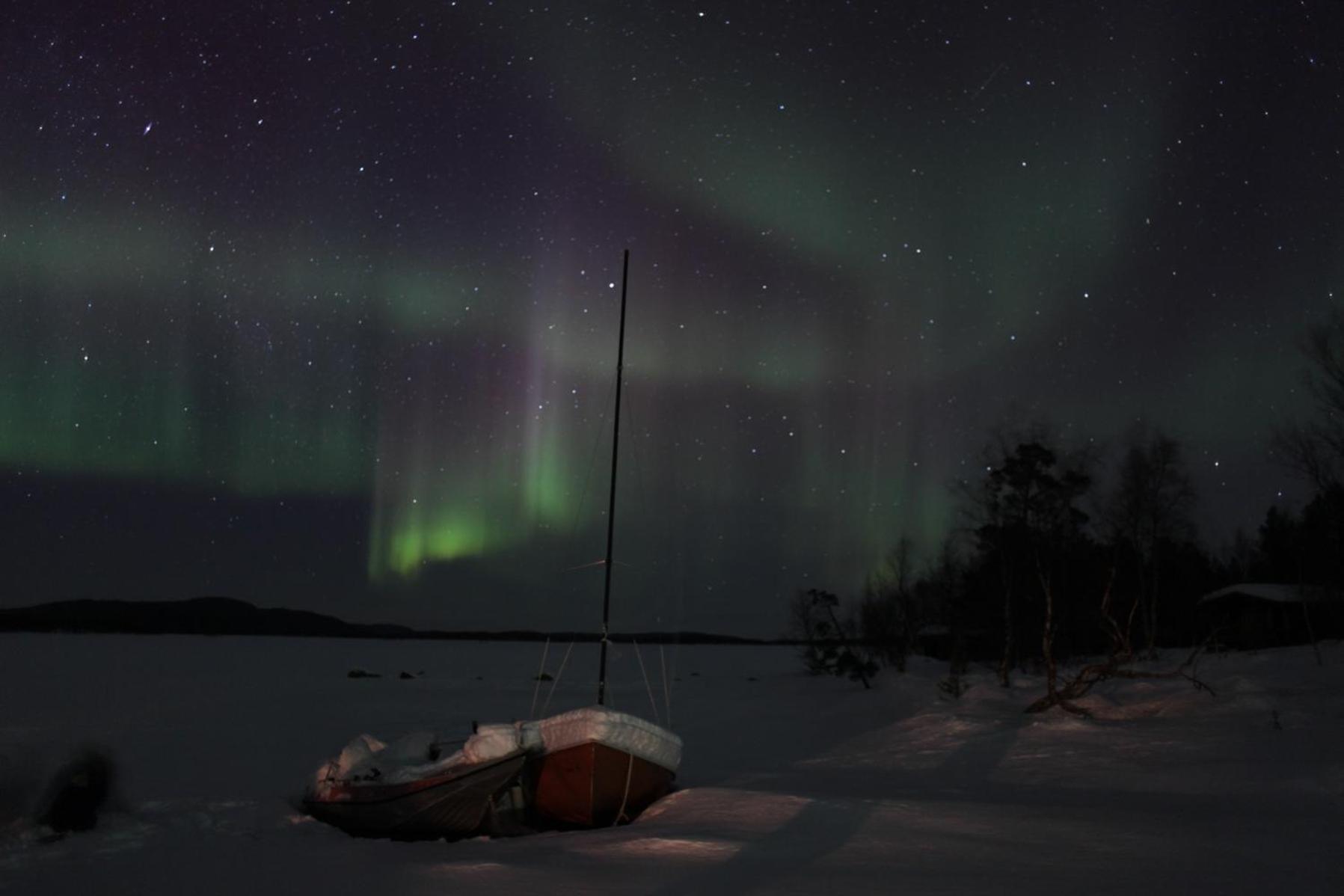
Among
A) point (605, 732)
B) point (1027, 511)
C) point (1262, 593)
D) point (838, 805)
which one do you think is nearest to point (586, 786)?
point (605, 732)

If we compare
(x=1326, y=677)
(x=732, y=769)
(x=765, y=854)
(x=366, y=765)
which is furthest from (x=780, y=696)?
(x=765, y=854)

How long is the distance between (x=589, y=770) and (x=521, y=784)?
110cm

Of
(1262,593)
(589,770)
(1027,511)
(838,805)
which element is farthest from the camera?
(1262,593)

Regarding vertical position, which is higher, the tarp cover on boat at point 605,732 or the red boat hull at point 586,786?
the tarp cover on boat at point 605,732

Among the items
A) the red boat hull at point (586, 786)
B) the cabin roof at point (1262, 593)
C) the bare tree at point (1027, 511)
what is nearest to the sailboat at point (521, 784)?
the red boat hull at point (586, 786)

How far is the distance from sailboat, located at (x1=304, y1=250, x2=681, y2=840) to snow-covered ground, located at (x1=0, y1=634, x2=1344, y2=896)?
18.4 inches

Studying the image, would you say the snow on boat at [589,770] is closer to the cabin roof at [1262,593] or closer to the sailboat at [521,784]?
the sailboat at [521,784]

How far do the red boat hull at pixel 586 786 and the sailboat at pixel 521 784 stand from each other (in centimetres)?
1

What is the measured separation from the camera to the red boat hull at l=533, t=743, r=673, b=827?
1536 cm

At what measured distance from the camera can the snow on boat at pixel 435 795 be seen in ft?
49.0

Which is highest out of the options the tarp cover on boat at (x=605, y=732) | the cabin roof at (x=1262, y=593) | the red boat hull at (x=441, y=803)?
the cabin roof at (x=1262, y=593)

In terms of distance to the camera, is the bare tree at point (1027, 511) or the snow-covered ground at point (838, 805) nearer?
the snow-covered ground at point (838, 805)

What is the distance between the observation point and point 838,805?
14945 mm

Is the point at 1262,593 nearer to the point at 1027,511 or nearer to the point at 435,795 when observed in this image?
the point at 1027,511
